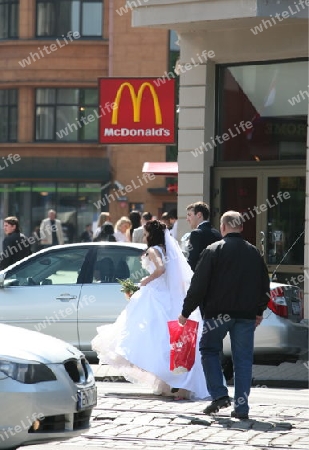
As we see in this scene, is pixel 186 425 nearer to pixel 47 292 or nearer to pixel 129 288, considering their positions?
pixel 129 288

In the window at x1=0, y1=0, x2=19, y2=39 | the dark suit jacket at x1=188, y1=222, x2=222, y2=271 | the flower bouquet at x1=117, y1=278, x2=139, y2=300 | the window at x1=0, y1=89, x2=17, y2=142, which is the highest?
the window at x1=0, y1=0, x2=19, y2=39

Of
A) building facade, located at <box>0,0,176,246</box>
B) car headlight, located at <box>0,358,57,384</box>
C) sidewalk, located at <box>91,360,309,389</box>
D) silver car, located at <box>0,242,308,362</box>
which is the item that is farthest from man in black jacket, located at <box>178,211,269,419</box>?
building facade, located at <box>0,0,176,246</box>

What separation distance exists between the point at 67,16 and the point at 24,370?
45.6 meters

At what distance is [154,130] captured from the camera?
2122 centimetres

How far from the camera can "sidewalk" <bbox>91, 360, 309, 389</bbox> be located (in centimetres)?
1529

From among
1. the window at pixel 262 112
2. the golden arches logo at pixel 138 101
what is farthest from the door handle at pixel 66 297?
the golden arches logo at pixel 138 101

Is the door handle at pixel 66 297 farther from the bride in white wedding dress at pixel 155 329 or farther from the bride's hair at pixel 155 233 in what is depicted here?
the bride's hair at pixel 155 233

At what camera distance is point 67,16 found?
175 feet

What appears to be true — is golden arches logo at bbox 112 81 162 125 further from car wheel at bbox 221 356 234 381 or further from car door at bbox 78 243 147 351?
car wheel at bbox 221 356 234 381

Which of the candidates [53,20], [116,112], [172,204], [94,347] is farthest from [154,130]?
[53,20]

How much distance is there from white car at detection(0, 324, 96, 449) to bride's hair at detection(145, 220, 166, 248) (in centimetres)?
413

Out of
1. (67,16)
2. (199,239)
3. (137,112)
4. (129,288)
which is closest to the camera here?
(199,239)

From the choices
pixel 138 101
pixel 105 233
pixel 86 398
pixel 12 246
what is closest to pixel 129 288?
pixel 86 398

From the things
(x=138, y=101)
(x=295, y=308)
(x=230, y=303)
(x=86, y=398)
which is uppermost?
(x=138, y=101)
